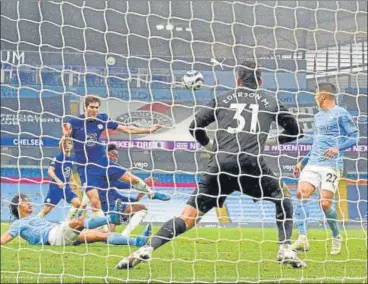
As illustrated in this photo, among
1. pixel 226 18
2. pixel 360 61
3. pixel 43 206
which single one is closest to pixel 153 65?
pixel 226 18

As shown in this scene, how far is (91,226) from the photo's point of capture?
3430mm

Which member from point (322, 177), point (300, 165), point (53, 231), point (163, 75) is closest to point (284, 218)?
point (322, 177)

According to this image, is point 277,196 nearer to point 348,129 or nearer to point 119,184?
point 348,129

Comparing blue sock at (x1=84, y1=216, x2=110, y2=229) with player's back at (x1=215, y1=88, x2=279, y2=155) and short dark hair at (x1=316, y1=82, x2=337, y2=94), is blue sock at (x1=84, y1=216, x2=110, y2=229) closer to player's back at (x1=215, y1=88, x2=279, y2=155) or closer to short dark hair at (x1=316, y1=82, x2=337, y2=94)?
player's back at (x1=215, y1=88, x2=279, y2=155)

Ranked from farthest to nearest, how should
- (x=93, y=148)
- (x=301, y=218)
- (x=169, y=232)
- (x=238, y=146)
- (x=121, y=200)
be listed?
1. (x=121, y=200)
2. (x=301, y=218)
3. (x=93, y=148)
4. (x=238, y=146)
5. (x=169, y=232)

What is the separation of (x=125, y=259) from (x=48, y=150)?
4.08ft

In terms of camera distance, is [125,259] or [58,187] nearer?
[125,259]

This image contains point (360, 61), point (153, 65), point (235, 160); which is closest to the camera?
point (235, 160)

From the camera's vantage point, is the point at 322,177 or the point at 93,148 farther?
the point at 322,177

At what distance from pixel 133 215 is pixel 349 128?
1311mm

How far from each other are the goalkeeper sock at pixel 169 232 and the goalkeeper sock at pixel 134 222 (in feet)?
2.14

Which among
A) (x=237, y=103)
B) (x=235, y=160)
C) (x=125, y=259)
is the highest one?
(x=237, y=103)

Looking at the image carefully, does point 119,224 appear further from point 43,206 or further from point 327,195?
point 327,195

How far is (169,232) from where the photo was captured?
2.93 meters
